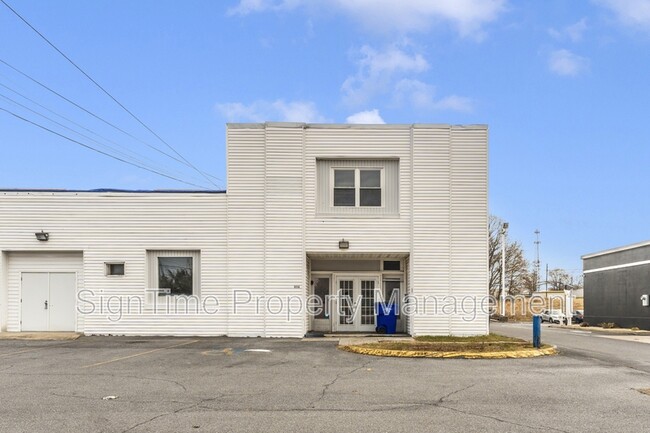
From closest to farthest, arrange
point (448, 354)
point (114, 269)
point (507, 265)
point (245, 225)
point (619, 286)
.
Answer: point (448, 354) → point (245, 225) → point (114, 269) → point (619, 286) → point (507, 265)

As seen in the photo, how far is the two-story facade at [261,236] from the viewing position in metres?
20.2

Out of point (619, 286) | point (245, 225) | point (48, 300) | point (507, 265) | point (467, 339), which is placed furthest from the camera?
point (507, 265)

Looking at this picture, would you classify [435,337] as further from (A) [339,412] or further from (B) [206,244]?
(A) [339,412]

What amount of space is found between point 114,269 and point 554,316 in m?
43.7

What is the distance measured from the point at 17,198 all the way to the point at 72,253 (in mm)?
2676

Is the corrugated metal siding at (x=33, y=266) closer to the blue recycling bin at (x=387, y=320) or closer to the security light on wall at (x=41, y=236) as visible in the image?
the security light on wall at (x=41, y=236)

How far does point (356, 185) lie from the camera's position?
20.8 metres

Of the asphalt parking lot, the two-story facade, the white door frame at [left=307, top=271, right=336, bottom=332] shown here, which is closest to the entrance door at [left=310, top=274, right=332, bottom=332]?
the white door frame at [left=307, top=271, right=336, bottom=332]

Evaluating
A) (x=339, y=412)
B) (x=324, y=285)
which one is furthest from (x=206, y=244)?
(x=339, y=412)

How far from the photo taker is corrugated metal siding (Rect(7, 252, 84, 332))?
67.9 feet

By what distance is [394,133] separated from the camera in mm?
20562

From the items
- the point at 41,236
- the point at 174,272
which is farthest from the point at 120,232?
the point at 41,236

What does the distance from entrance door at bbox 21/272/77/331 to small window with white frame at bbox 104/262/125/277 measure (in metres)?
1.33

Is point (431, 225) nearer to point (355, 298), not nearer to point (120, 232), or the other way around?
point (355, 298)
